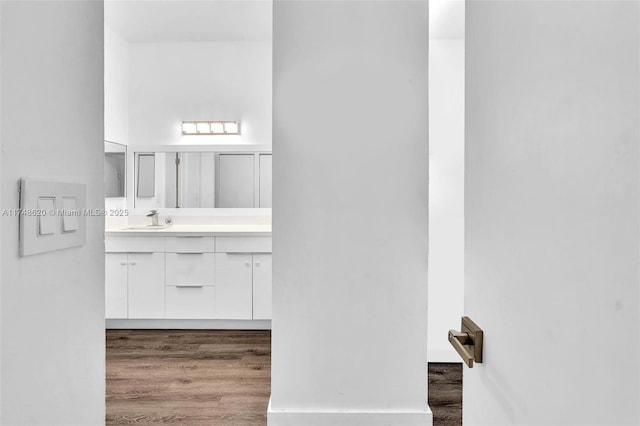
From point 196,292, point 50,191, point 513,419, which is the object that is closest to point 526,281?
point 513,419

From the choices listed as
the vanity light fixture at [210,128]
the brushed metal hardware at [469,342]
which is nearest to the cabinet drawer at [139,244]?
the vanity light fixture at [210,128]

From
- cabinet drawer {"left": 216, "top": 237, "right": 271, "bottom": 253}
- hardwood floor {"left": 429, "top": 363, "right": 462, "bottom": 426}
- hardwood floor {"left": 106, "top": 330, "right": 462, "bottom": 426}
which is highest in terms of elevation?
cabinet drawer {"left": 216, "top": 237, "right": 271, "bottom": 253}

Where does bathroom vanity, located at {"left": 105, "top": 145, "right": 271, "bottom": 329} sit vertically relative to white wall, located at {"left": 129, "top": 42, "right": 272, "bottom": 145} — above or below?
below

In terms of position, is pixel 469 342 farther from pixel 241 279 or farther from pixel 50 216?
pixel 241 279

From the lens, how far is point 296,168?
2.03m

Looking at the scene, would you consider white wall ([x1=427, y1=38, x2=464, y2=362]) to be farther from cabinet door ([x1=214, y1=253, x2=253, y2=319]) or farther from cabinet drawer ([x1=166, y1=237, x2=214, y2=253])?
cabinet drawer ([x1=166, y1=237, x2=214, y2=253])

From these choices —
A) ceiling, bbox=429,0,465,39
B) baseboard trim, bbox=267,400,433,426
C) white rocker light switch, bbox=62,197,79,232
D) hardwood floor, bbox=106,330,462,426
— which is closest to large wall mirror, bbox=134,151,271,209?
hardwood floor, bbox=106,330,462,426

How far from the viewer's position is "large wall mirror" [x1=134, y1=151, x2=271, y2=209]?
412cm

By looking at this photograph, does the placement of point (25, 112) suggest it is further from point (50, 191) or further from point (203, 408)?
point (203, 408)

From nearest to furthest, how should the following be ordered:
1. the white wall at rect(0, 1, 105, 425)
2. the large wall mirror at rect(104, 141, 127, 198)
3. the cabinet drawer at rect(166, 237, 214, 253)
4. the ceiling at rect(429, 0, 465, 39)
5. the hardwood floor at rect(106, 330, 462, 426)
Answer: the white wall at rect(0, 1, 105, 425), the hardwood floor at rect(106, 330, 462, 426), the ceiling at rect(429, 0, 465, 39), the cabinet drawer at rect(166, 237, 214, 253), the large wall mirror at rect(104, 141, 127, 198)

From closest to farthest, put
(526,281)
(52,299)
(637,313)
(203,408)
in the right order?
(637,313), (526,281), (52,299), (203,408)

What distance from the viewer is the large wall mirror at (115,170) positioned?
3.92m

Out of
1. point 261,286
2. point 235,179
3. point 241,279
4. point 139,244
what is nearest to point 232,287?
point 241,279

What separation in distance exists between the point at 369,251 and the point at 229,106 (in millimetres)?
2633
